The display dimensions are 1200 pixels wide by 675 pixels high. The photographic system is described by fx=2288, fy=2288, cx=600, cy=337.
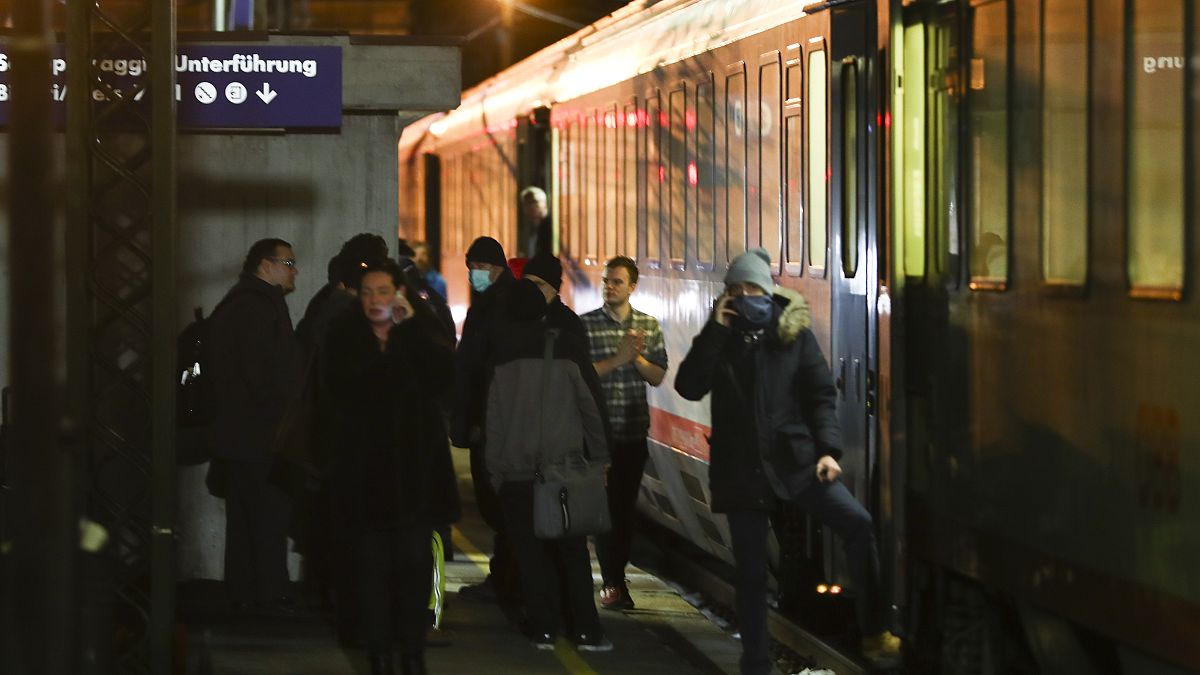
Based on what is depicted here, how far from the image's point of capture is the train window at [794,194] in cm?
998

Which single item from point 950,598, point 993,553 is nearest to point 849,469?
point 950,598

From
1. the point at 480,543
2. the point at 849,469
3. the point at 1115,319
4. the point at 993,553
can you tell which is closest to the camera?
the point at 1115,319

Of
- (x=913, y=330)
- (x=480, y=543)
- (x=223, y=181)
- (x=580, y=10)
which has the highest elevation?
(x=580, y=10)

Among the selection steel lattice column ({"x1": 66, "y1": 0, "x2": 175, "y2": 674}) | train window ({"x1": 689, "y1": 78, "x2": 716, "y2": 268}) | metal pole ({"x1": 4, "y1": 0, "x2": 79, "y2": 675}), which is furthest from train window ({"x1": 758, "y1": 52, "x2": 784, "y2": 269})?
metal pole ({"x1": 4, "y1": 0, "x2": 79, "y2": 675})

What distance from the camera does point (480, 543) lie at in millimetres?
13930

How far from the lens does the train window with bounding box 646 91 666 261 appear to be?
12.9m

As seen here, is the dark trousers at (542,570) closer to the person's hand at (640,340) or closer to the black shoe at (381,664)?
the person's hand at (640,340)

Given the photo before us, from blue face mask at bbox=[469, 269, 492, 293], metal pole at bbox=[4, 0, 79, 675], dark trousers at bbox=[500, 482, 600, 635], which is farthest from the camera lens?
blue face mask at bbox=[469, 269, 492, 293]

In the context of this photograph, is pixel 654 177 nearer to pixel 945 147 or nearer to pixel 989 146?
pixel 945 147

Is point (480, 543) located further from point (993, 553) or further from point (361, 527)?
point (993, 553)

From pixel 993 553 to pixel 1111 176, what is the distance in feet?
4.94

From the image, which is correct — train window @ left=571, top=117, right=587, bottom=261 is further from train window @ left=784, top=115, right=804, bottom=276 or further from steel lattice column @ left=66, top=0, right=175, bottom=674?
steel lattice column @ left=66, top=0, right=175, bottom=674

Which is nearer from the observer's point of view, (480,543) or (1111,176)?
(1111,176)

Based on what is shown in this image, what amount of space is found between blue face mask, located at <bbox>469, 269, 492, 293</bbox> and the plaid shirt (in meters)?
0.51
